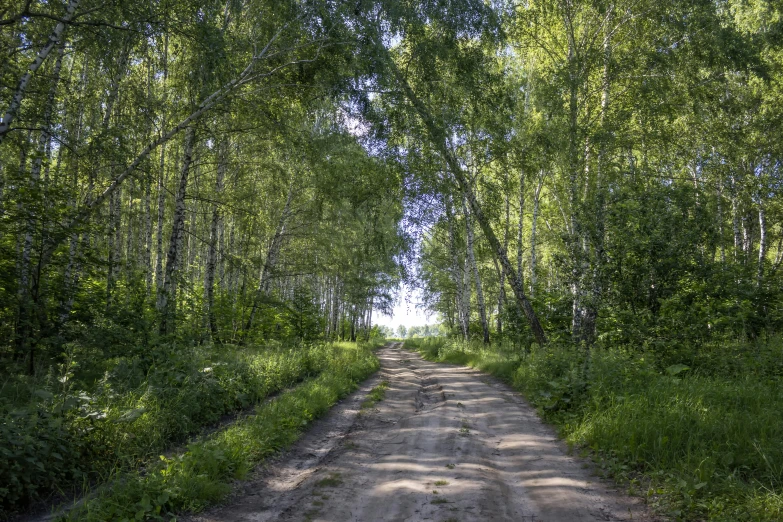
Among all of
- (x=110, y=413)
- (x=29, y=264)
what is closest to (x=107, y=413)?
(x=110, y=413)

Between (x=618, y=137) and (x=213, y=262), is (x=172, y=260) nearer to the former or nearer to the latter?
(x=213, y=262)

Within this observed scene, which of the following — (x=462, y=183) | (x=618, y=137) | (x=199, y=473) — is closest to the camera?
(x=199, y=473)

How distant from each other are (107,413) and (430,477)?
4.12m

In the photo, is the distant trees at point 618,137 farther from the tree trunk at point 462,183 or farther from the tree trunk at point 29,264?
the tree trunk at point 29,264

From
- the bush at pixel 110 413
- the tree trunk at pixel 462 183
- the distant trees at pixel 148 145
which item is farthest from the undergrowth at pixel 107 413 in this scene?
the tree trunk at pixel 462 183

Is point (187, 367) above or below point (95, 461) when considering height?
above

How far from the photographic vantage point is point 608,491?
4.73 m

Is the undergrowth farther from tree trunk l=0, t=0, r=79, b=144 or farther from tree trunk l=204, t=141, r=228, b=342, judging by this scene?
tree trunk l=204, t=141, r=228, b=342

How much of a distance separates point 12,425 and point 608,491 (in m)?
6.17

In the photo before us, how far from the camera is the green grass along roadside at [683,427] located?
13.8ft

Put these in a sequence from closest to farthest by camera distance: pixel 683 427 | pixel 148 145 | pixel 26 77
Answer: pixel 683 427 < pixel 26 77 < pixel 148 145

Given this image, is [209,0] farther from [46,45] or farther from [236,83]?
[46,45]

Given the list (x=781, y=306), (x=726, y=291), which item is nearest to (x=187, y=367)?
(x=726, y=291)

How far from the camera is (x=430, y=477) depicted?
5.09 m
